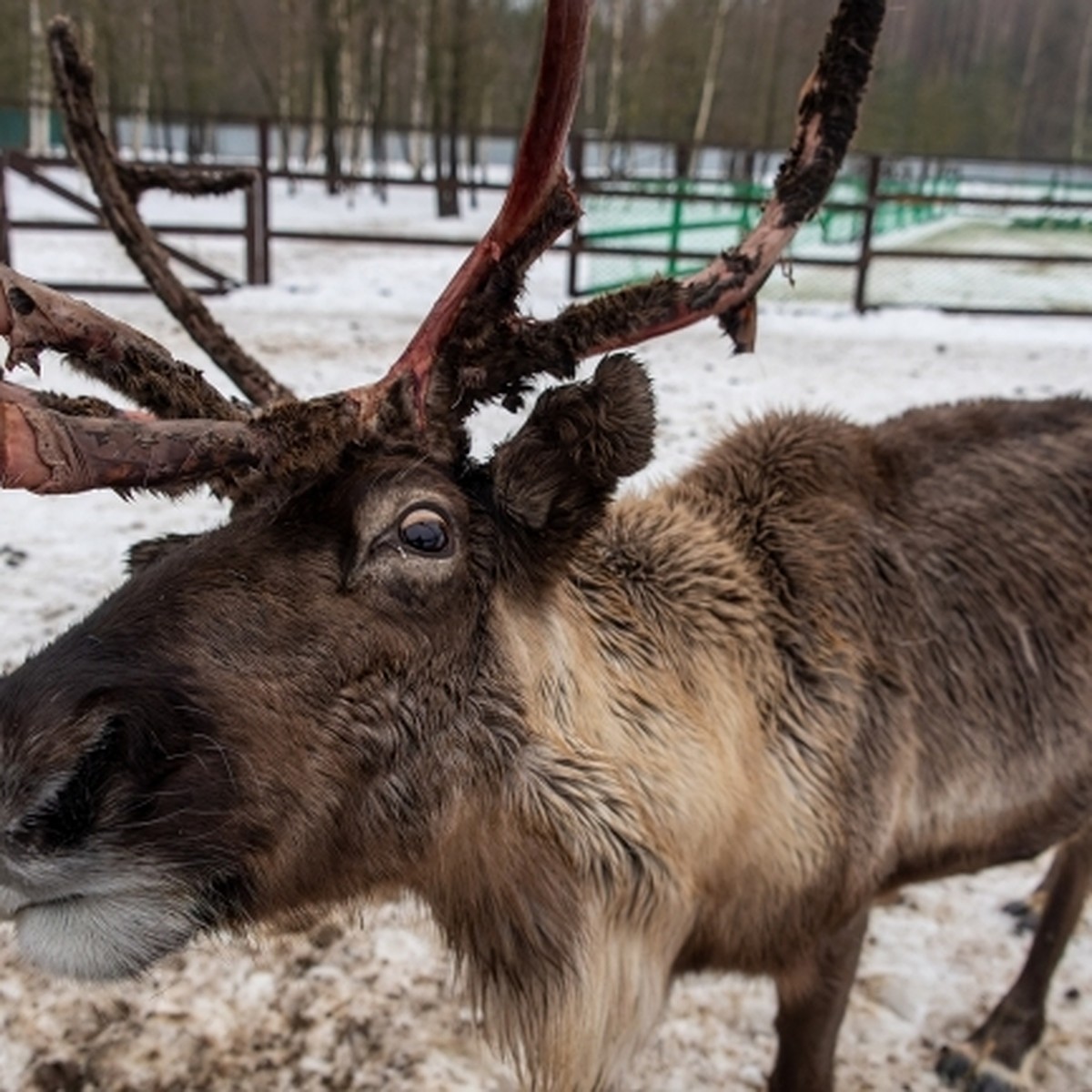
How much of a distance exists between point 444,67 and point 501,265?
2521cm

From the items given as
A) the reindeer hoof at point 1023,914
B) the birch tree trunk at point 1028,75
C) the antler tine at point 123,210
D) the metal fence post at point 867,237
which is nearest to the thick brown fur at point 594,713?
the reindeer hoof at point 1023,914

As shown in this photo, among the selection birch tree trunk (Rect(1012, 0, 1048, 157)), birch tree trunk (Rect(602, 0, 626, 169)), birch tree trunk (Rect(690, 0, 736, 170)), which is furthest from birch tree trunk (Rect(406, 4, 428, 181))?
birch tree trunk (Rect(1012, 0, 1048, 157))

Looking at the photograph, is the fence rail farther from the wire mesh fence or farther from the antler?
the antler

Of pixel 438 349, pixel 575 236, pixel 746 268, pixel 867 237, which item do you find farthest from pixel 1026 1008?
pixel 867 237

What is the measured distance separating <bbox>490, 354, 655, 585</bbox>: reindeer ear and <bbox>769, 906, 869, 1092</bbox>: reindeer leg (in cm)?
111

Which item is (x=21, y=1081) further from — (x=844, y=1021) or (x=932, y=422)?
(x=932, y=422)

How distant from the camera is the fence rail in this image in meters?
10.8

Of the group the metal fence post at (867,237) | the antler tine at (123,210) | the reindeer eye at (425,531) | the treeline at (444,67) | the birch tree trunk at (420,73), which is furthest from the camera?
the treeline at (444,67)

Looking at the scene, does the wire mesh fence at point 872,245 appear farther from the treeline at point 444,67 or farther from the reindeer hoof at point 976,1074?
the reindeer hoof at point 976,1074

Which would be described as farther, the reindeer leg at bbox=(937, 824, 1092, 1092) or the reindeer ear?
the reindeer leg at bbox=(937, 824, 1092, 1092)

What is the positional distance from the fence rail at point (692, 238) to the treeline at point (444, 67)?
3.83 meters

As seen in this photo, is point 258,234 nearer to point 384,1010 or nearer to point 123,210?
point 123,210

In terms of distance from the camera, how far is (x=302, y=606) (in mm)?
1551

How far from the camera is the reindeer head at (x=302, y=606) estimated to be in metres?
1.36
